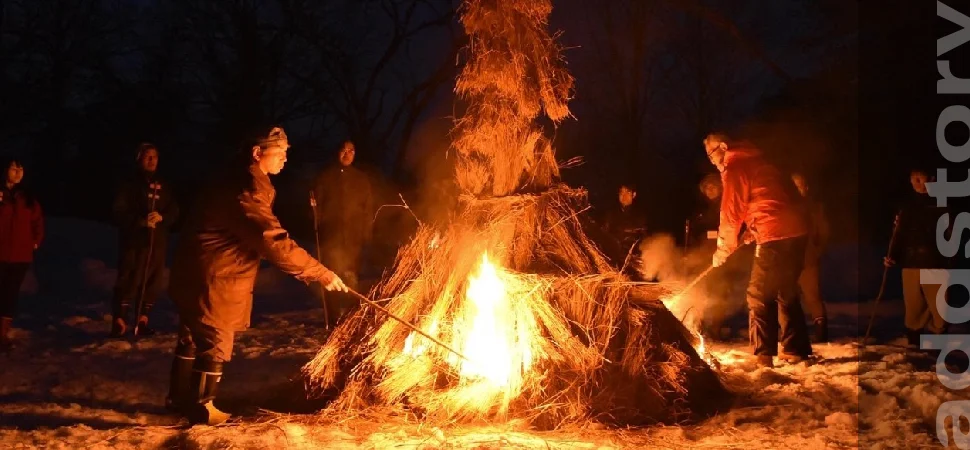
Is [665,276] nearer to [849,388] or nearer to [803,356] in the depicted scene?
[803,356]

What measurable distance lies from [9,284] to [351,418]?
4.63m

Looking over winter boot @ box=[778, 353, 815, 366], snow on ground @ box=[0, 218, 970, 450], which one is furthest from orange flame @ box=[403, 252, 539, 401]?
winter boot @ box=[778, 353, 815, 366]

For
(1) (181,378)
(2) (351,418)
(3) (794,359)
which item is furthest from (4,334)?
(3) (794,359)

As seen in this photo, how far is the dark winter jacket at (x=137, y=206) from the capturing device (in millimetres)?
7516

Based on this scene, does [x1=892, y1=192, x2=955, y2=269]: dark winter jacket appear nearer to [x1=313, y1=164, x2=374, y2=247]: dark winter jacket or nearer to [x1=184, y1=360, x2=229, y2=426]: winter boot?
[x1=313, y1=164, x2=374, y2=247]: dark winter jacket

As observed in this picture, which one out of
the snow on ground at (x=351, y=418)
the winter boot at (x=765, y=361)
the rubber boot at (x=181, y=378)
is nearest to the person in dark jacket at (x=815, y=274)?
the snow on ground at (x=351, y=418)

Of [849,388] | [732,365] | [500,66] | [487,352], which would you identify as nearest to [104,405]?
[487,352]

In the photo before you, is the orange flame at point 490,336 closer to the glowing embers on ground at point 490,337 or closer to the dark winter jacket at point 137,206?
the glowing embers on ground at point 490,337

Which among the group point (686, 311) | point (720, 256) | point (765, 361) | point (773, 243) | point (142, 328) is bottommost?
point (142, 328)

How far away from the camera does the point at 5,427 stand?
4.57m

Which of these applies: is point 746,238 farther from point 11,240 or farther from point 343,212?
point 11,240

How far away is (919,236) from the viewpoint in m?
7.06

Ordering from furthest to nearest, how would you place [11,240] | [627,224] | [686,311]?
[627,224] < [11,240] < [686,311]

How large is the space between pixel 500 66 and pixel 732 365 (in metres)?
3.01
